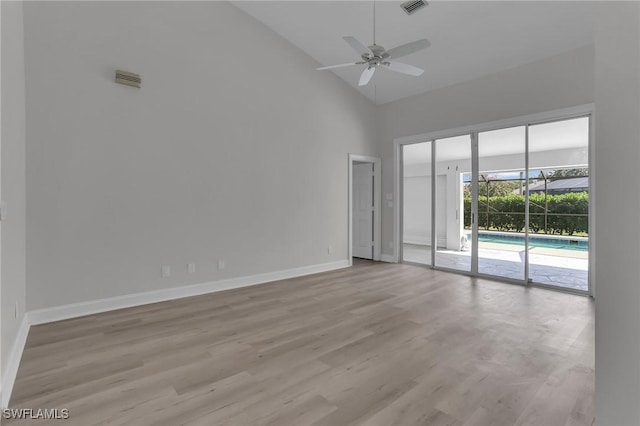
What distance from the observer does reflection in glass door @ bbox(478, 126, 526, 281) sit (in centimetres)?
533

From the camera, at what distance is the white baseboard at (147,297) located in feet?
11.2

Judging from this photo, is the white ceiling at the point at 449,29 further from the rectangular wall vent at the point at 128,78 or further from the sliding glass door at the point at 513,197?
the rectangular wall vent at the point at 128,78

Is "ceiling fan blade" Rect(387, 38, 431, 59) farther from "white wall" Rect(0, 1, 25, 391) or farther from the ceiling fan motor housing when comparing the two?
"white wall" Rect(0, 1, 25, 391)

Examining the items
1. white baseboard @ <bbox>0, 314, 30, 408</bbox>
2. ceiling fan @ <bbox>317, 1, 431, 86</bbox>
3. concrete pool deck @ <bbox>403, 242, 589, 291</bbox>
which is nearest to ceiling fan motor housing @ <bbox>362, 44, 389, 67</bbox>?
ceiling fan @ <bbox>317, 1, 431, 86</bbox>

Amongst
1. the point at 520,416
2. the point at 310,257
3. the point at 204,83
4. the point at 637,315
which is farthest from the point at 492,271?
the point at 204,83

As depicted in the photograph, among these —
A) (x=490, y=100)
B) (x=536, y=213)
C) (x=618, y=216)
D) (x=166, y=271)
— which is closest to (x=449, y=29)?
(x=490, y=100)

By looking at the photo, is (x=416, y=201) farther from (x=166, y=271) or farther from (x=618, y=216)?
(x=618, y=216)

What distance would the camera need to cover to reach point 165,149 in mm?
4152

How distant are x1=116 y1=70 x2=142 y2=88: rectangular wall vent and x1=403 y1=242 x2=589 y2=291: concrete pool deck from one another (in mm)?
5816

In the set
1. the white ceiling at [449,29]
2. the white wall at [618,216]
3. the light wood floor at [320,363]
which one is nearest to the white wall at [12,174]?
the light wood floor at [320,363]

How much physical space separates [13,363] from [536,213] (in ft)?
21.4

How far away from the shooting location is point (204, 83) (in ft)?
14.7

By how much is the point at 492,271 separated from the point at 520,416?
13.8ft

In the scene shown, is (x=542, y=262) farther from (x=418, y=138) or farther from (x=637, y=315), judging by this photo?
(x=637, y=315)
